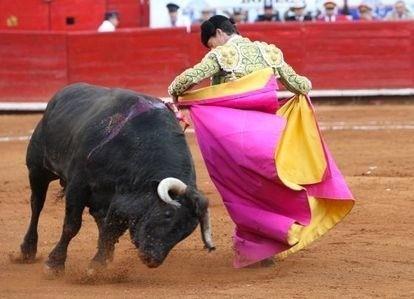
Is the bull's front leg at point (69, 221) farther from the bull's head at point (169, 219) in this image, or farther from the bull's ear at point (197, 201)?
the bull's ear at point (197, 201)

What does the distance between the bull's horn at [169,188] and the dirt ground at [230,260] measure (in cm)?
47

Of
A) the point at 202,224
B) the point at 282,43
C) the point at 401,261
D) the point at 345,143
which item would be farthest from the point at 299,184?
the point at 282,43

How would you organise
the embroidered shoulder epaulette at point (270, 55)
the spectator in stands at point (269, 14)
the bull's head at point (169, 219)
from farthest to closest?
the spectator in stands at point (269, 14) → the embroidered shoulder epaulette at point (270, 55) → the bull's head at point (169, 219)

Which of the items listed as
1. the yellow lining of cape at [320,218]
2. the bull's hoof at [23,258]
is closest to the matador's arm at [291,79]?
the yellow lining of cape at [320,218]

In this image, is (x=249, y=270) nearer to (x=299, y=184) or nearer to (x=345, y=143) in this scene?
(x=299, y=184)

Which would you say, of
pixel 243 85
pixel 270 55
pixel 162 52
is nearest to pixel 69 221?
pixel 243 85

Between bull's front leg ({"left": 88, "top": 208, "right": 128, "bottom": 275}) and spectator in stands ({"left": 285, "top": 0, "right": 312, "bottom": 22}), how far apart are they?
922cm

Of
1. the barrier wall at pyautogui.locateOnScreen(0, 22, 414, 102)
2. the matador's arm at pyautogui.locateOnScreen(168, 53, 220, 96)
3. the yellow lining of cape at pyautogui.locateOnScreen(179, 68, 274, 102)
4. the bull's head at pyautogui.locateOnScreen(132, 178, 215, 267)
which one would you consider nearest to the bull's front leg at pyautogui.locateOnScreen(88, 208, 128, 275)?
the bull's head at pyautogui.locateOnScreen(132, 178, 215, 267)

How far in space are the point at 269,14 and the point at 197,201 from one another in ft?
32.4

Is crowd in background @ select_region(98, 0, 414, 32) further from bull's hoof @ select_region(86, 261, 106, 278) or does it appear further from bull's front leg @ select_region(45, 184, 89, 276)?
bull's hoof @ select_region(86, 261, 106, 278)

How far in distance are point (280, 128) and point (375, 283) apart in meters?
0.96

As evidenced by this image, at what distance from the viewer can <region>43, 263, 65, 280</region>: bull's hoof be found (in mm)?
5477

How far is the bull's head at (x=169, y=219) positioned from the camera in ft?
15.7

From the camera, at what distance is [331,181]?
19.3ft
